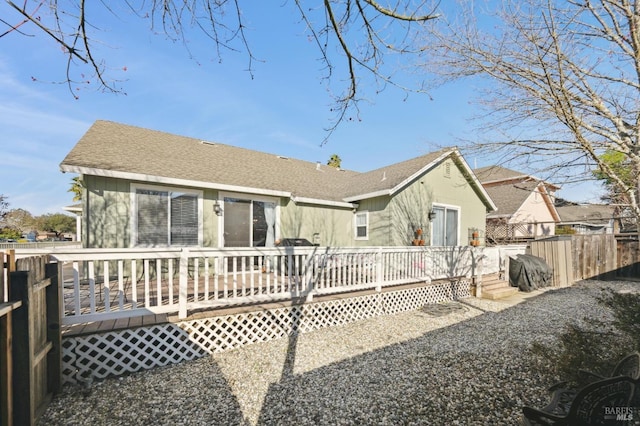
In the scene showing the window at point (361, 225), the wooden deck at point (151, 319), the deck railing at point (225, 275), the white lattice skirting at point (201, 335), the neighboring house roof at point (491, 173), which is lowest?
the white lattice skirting at point (201, 335)

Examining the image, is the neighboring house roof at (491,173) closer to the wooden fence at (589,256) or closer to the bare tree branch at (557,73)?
the bare tree branch at (557,73)

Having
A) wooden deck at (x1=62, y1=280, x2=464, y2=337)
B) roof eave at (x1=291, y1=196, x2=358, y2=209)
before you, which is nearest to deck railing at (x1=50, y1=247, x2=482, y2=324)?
wooden deck at (x1=62, y1=280, x2=464, y2=337)

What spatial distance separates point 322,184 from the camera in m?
12.0

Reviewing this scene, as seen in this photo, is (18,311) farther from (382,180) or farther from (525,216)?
(525,216)

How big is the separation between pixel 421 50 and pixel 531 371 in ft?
15.5

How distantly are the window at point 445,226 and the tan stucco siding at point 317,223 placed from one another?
3398mm

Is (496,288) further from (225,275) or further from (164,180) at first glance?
(164,180)

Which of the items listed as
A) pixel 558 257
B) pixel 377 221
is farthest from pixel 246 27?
pixel 558 257

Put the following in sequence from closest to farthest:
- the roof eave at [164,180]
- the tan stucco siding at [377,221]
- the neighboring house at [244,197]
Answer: the roof eave at [164,180] → the neighboring house at [244,197] → the tan stucco siding at [377,221]

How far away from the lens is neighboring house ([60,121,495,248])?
687cm

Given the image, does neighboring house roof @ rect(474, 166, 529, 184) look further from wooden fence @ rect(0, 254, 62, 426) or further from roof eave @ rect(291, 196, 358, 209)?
wooden fence @ rect(0, 254, 62, 426)

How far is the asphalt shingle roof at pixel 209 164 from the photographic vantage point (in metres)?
7.23

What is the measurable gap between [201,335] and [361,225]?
25.5 feet

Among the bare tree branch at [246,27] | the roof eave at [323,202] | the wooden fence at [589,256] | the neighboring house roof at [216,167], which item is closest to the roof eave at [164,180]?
the neighboring house roof at [216,167]
